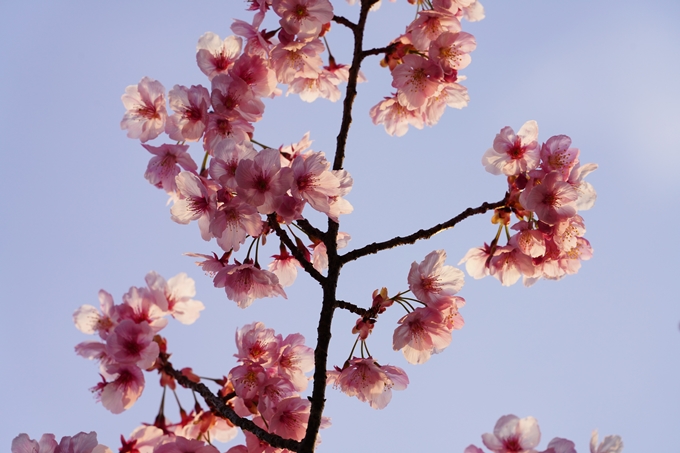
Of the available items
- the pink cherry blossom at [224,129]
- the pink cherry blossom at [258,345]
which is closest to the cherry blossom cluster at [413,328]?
the pink cherry blossom at [258,345]

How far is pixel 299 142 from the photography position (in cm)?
229

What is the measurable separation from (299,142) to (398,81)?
18.9 inches

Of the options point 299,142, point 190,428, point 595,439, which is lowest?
point 595,439

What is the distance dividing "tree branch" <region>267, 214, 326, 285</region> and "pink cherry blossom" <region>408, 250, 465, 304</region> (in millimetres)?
331

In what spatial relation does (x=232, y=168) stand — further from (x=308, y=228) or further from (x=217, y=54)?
(x=217, y=54)

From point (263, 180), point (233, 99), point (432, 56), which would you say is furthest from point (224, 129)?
point (432, 56)

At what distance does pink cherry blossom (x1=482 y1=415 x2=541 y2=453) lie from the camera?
169 cm

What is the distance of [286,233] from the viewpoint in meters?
2.04

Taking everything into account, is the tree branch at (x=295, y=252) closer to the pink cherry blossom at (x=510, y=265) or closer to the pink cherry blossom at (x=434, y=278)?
the pink cherry blossom at (x=434, y=278)

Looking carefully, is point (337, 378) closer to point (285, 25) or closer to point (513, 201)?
point (513, 201)

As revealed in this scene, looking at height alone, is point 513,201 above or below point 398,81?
below

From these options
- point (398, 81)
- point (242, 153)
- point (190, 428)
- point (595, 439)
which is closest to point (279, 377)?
point (190, 428)

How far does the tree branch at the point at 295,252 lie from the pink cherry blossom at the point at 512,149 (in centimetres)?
83

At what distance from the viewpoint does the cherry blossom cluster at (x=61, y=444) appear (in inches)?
73.9
